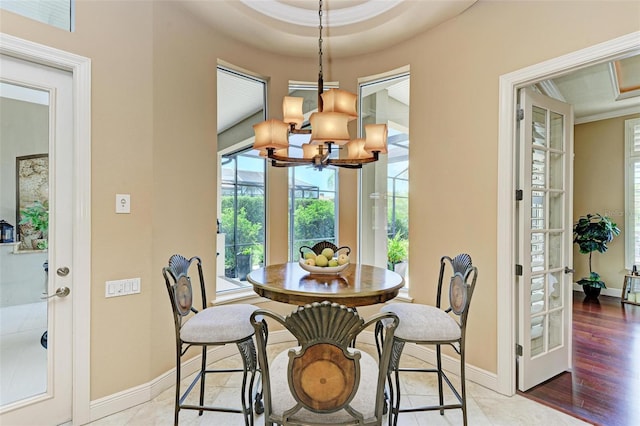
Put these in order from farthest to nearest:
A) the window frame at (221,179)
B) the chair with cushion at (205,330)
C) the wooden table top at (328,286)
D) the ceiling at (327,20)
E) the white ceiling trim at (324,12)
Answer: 1. the window frame at (221,179)
2. the white ceiling trim at (324,12)
3. the ceiling at (327,20)
4. the chair with cushion at (205,330)
5. the wooden table top at (328,286)

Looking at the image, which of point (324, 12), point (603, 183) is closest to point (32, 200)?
point (324, 12)

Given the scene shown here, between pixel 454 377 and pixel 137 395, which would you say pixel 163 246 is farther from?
pixel 454 377

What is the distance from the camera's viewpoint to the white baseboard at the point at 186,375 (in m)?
2.27

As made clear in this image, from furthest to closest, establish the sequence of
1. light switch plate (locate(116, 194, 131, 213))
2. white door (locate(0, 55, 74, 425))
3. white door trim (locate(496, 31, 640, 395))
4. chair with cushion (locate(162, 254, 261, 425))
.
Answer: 1. white door trim (locate(496, 31, 640, 395))
2. light switch plate (locate(116, 194, 131, 213))
3. white door (locate(0, 55, 74, 425))
4. chair with cushion (locate(162, 254, 261, 425))

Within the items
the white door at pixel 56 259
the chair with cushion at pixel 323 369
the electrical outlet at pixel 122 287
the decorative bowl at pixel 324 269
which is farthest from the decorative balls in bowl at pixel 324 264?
the white door at pixel 56 259

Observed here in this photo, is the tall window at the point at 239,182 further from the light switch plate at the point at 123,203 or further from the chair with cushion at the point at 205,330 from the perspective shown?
the chair with cushion at the point at 205,330

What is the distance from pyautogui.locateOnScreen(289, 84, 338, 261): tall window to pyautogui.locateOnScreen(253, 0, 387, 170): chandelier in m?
1.11

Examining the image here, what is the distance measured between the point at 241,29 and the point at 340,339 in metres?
2.90

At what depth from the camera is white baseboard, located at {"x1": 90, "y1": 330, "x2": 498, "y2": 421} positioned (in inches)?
89.2

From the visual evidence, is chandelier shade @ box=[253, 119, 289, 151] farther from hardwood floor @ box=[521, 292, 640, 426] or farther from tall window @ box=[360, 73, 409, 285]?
hardwood floor @ box=[521, 292, 640, 426]

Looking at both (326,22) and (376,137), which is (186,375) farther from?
(326,22)

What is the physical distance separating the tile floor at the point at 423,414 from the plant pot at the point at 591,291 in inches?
168

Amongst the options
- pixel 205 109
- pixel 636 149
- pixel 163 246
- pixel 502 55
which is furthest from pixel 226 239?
pixel 636 149

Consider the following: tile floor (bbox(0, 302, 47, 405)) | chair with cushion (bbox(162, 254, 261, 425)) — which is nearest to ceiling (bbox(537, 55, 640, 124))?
chair with cushion (bbox(162, 254, 261, 425))
